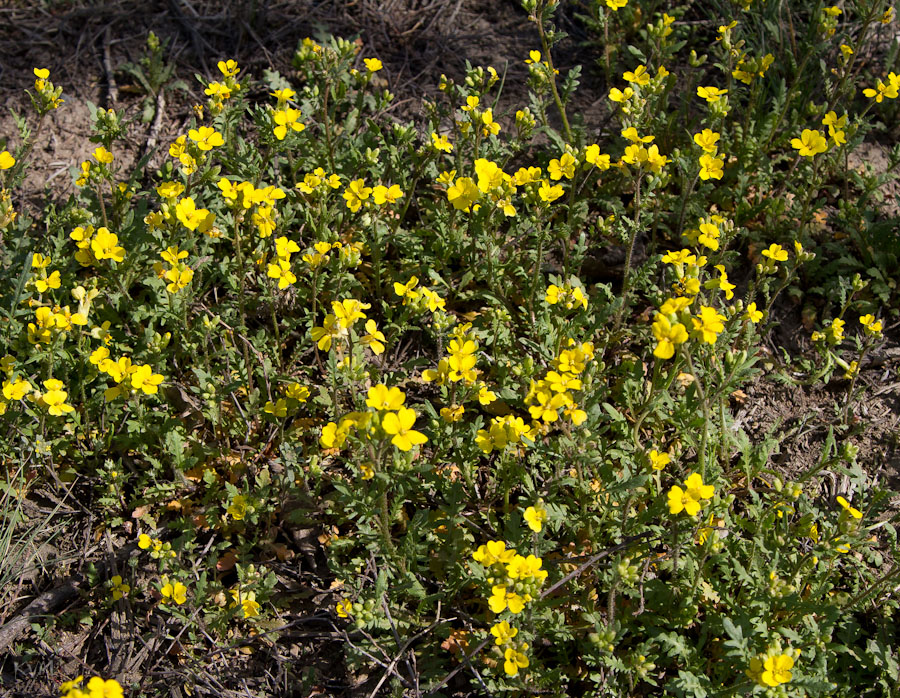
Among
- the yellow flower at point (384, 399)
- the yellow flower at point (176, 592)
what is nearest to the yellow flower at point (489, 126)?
the yellow flower at point (384, 399)

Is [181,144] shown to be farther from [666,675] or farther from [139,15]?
[666,675]

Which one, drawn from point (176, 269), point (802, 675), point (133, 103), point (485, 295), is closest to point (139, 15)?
point (133, 103)

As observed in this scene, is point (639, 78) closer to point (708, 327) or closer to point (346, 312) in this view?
point (708, 327)

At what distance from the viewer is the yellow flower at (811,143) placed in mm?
4762

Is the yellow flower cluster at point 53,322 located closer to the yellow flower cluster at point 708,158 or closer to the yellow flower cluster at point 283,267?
the yellow flower cluster at point 283,267

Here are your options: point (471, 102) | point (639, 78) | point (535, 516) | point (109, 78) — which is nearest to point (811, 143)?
point (639, 78)

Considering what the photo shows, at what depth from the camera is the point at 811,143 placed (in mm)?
4801

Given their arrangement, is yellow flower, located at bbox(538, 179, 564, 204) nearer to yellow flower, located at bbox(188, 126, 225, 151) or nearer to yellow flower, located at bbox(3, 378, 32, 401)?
yellow flower, located at bbox(188, 126, 225, 151)

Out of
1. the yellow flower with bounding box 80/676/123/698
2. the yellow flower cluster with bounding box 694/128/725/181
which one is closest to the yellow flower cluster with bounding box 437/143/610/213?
the yellow flower cluster with bounding box 694/128/725/181

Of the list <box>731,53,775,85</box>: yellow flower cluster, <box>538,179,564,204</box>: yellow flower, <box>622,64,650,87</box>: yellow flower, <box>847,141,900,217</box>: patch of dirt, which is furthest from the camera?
<box>847,141,900,217</box>: patch of dirt

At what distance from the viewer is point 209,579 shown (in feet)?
13.3

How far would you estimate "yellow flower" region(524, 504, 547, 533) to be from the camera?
135 inches

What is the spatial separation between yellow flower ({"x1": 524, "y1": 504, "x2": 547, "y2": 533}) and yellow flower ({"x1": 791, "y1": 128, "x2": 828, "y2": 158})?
296 centimetres

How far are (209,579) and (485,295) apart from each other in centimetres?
228
